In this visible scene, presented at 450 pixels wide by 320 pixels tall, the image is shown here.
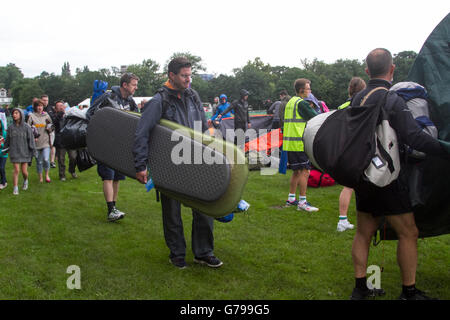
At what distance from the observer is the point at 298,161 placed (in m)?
7.09

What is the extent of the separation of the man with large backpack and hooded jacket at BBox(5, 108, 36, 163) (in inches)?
318

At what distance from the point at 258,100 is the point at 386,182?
62320mm

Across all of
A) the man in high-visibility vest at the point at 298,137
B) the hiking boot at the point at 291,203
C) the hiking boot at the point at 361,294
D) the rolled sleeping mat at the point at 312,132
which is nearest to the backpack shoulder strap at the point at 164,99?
the rolled sleeping mat at the point at 312,132

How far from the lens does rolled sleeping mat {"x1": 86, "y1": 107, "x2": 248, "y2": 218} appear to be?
3609mm

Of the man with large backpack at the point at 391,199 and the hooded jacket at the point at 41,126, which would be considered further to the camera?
the hooded jacket at the point at 41,126

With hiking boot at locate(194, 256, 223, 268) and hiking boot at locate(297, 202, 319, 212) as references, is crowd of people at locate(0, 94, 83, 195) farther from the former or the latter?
hiking boot at locate(194, 256, 223, 268)

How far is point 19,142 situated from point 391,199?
8.47m

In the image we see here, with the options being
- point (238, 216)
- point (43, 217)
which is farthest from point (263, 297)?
point (43, 217)

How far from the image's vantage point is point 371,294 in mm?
3754

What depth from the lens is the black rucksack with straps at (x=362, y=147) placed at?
3.14m

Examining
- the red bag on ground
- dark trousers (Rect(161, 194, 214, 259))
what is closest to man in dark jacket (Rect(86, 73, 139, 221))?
dark trousers (Rect(161, 194, 214, 259))

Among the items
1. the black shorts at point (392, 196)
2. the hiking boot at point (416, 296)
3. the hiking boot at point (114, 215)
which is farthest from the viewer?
the hiking boot at point (114, 215)

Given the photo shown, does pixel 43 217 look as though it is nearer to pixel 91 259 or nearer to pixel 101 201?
pixel 101 201

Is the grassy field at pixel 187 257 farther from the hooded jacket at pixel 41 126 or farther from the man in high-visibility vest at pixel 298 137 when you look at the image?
the hooded jacket at pixel 41 126
